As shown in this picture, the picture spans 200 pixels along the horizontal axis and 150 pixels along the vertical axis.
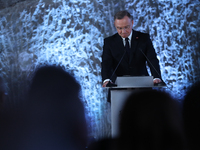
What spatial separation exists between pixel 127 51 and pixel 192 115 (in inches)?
42.3

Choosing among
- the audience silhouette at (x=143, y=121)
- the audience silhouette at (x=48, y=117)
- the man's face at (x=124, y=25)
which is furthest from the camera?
the audience silhouette at (x=48, y=117)

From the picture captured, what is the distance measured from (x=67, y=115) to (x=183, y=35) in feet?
5.34

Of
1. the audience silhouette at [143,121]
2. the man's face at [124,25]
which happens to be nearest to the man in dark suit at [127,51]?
the man's face at [124,25]

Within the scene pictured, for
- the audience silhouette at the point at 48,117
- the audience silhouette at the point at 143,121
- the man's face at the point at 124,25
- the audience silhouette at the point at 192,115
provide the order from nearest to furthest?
1. the audience silhouette at the point at 143,121
2. the man's face at the point at 124,25
3. the audience silhouette at the point at 192,115
4. the audience silhouette at the point at 48,117

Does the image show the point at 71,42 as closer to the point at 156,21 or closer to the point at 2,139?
the point at 156,21

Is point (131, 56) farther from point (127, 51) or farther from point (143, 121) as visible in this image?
point (143, 121)

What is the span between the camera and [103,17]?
266cm

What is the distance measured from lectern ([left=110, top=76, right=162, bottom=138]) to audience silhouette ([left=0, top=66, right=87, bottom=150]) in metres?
1.20

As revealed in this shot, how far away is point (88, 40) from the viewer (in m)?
2.67

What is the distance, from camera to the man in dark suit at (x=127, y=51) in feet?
6.72

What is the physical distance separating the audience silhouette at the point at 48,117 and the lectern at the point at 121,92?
120 centimetres

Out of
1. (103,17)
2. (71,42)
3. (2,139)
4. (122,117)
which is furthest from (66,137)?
(103,17)

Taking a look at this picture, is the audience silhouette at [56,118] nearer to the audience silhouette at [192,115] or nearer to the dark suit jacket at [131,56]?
the audience silhouette at [192,115]

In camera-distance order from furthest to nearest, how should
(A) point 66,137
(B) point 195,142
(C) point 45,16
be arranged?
(C) point 45,16, (A) point 66,137, (B) point 195,142
